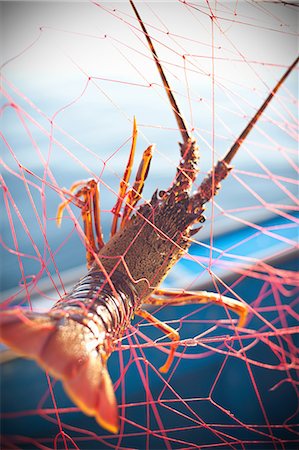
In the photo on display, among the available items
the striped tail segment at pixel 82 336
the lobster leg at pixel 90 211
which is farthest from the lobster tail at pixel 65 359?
the lobster leg at pixel 90 211

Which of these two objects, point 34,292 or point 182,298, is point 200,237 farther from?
point 182,298

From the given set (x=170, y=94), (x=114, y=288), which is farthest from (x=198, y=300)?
(x=170, y=94)

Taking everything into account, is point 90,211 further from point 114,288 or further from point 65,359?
point 65,359

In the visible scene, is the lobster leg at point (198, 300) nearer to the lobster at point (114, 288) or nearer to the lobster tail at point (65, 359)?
the lobster at point (114, 288)

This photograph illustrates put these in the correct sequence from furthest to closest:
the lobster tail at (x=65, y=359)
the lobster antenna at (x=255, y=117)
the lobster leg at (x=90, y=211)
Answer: the lobster leg at (x=90, y=211), the lobster antenna at (x=255, y=117), the lobster tail at (x=65, y=359)

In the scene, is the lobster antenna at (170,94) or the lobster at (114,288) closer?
the lobster at (114,288)

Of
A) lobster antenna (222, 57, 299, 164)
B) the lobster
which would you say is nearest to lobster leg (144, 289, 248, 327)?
the lobster

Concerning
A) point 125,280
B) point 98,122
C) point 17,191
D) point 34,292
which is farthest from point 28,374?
point 98,122
